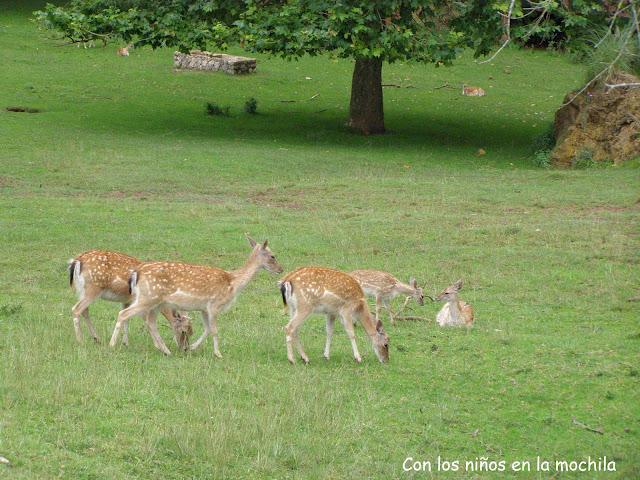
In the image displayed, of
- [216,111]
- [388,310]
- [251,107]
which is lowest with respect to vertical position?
[216,111]

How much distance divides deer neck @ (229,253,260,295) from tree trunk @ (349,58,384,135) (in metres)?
16.1

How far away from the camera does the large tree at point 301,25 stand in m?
23.6

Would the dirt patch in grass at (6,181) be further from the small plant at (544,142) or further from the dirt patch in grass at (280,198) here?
the small plant at (544,142)

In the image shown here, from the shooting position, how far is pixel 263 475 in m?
7.68

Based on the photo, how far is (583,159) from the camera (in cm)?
2377

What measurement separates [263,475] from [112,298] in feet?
12.2

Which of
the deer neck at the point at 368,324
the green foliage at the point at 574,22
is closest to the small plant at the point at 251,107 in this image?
the green foliage at the point at 574,22

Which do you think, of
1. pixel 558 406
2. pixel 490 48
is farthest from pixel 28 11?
pixel 558 406

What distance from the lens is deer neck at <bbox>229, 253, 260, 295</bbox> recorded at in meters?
10.8

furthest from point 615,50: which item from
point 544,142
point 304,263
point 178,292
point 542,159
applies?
point 544,142

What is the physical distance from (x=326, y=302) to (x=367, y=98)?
17.4 m

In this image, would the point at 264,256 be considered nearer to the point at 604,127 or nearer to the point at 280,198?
the point at 280,198

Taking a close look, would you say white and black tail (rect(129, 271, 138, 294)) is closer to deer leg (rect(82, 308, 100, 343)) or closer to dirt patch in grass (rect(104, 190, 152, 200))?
deer leg (rect(82, 308, 100, 343))

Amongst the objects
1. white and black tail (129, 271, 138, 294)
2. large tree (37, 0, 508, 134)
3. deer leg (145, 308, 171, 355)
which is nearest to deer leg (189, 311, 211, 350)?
deer leg (145, 308, 171, 355)
